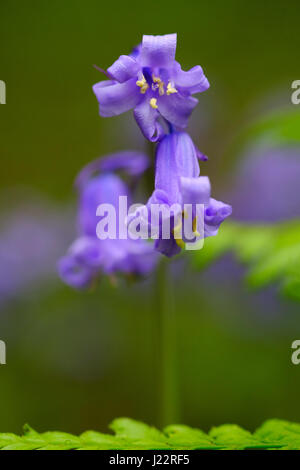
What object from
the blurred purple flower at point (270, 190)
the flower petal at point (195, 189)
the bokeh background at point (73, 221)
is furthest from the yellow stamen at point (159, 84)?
the blurred purple flower at point (270, 190)

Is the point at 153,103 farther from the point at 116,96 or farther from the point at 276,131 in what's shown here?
the point at 276,131

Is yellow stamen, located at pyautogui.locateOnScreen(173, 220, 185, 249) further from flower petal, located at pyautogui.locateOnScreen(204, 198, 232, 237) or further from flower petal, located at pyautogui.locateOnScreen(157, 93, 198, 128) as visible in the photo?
flower petal, located at pyautogui.locateOnScreen(157, 93, 198, 128)

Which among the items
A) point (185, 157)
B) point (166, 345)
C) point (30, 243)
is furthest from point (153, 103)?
point (30, 243)

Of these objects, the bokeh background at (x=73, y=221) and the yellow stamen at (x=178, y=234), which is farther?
the bokeh background at (x=73, y=221)

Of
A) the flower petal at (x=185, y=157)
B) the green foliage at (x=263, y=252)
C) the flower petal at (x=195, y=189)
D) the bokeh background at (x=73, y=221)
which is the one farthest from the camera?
the bokeh background at (x=73, y=221)

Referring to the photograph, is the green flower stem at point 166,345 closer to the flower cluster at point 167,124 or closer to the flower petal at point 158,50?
the flower cluster at point 167,124

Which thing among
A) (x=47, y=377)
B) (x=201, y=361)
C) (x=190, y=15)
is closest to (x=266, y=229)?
(x=201, y=361)

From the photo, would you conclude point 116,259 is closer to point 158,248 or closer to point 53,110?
point 158,248
